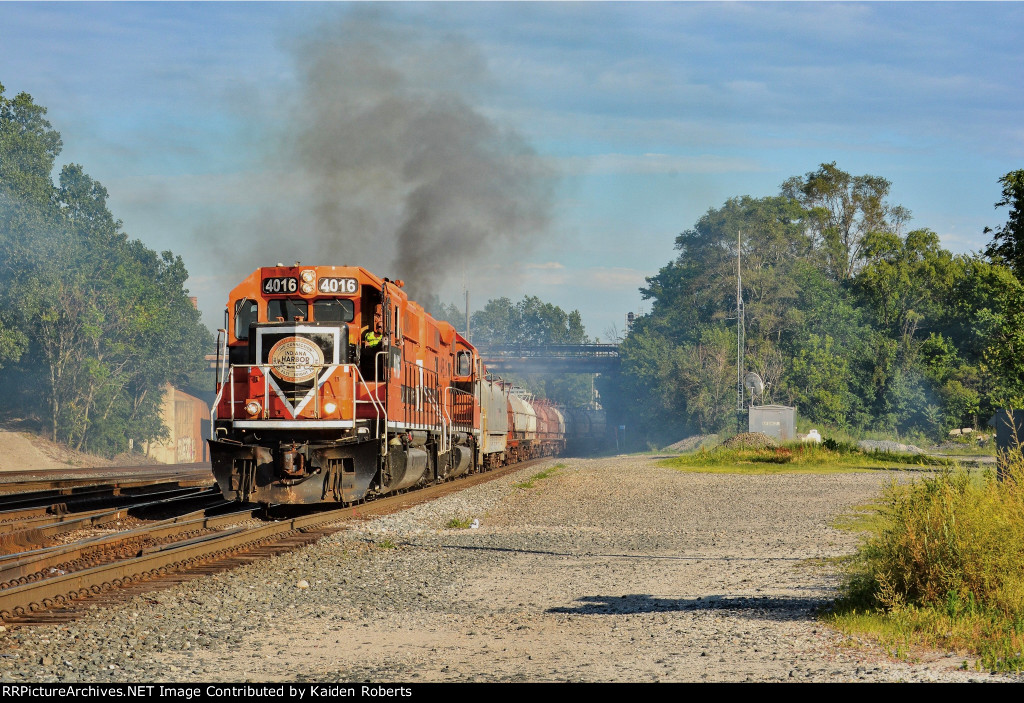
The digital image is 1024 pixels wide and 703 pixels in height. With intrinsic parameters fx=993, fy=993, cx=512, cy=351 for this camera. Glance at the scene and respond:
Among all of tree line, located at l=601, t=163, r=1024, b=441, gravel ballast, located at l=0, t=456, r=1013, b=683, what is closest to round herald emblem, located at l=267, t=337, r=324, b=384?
gravel ballast, located at l=0, t=456, r=1013, b=683

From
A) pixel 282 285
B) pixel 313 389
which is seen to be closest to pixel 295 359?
pixel 313 389

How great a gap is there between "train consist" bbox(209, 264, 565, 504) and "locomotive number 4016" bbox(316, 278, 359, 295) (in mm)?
17

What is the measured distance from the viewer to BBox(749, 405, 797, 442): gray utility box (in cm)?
4669

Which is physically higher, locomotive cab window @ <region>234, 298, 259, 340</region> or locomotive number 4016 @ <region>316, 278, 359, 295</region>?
locomotive number 4016 @ <region>316, 278, 359, 295</region>

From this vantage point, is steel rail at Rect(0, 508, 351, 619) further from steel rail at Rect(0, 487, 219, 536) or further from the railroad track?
steel rail at Rect(0, 487, 219, 536)

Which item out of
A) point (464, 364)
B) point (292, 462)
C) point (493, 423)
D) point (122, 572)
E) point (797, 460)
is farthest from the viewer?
point (797, 460)

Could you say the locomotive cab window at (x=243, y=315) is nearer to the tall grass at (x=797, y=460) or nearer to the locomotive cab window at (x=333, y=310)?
the locomotive cab window at (x=333, y=310)

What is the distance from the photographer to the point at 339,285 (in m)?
16.5

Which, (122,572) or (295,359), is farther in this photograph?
(295,359)

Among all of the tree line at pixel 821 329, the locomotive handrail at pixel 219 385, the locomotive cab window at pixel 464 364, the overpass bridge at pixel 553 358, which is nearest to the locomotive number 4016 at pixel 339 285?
the locomotive handrail at pixel 219 385

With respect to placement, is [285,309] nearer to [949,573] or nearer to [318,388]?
[318,388]

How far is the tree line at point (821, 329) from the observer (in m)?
68.3

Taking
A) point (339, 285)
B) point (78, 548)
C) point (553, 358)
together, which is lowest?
point (78, 548)

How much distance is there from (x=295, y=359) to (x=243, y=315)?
1525 mm
